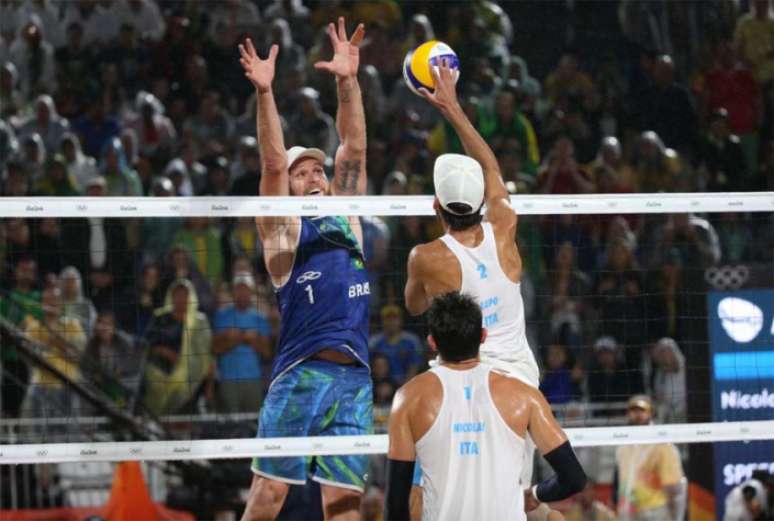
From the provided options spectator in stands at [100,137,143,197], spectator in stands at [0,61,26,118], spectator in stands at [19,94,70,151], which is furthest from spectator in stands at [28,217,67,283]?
spectator in stands at [0,61,26,118]

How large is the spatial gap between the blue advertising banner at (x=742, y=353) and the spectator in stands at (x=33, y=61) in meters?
8.38

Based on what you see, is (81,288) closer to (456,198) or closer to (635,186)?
(635,186)

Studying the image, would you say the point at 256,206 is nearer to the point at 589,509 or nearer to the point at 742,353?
the point at 742,353

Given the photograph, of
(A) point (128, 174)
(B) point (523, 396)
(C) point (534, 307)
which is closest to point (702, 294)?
(C) point (534, 307)

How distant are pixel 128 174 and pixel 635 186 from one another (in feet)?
17.7

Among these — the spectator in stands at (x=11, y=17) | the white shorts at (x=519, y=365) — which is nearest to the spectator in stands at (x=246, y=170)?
the spectator in stands at (x=11, y=17)

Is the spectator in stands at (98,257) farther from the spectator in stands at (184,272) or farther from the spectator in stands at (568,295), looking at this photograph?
the spectator in stands at (568,295)

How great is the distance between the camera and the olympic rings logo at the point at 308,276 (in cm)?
775

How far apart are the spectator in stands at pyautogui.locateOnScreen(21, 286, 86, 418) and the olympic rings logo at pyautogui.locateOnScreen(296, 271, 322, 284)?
475 cm

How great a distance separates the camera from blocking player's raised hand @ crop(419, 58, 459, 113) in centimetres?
729

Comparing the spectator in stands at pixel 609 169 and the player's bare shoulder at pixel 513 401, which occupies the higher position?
the spectator in stands at pixel 609 169

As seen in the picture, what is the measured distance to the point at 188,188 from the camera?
1444cm

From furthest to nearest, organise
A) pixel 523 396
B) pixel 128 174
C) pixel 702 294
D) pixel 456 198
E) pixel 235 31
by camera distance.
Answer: pixel 235 31
pixel 128 174
pixel 702 294
pixel 456 198
pixel 523 396

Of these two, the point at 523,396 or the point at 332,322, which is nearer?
the point at 523,396
